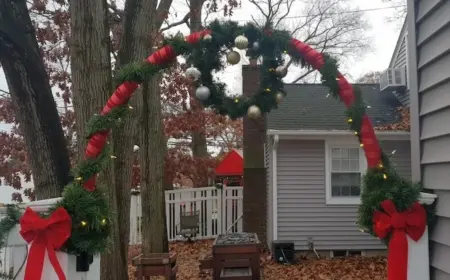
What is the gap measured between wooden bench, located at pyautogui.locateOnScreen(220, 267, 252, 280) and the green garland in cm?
379

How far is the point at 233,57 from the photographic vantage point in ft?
11.0

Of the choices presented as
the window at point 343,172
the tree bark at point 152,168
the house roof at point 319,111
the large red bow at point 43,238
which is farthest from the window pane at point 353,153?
the large red bow at point 43,238

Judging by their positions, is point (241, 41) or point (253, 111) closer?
point (241, 41)

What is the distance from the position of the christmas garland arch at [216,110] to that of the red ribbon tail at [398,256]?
6cm

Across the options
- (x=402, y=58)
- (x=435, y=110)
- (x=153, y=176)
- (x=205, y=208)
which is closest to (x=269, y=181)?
(x=205, y=208)

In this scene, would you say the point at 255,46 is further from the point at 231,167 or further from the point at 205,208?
the point at 231,167

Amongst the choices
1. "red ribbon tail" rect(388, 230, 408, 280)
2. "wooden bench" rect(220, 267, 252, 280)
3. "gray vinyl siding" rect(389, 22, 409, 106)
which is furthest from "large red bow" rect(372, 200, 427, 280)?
"gray vinyl siding" rect(389, 22, 409, 106)

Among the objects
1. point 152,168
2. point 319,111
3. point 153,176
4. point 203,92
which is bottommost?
point 153,176

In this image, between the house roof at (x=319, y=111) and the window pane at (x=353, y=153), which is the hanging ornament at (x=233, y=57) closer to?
the house roof at (x=319, y=111)

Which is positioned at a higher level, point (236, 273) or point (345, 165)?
point (345, 165)

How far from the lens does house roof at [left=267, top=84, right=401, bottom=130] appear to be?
10.3 m

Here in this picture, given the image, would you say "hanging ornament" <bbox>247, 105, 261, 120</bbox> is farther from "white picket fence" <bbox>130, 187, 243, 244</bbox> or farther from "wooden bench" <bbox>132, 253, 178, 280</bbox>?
"white picket fence" <bbox>130, 187, 243, 244</bbox>

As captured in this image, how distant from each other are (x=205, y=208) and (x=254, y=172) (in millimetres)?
2286

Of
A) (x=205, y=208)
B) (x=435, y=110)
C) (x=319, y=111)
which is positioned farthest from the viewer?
(x=205, y=208)
